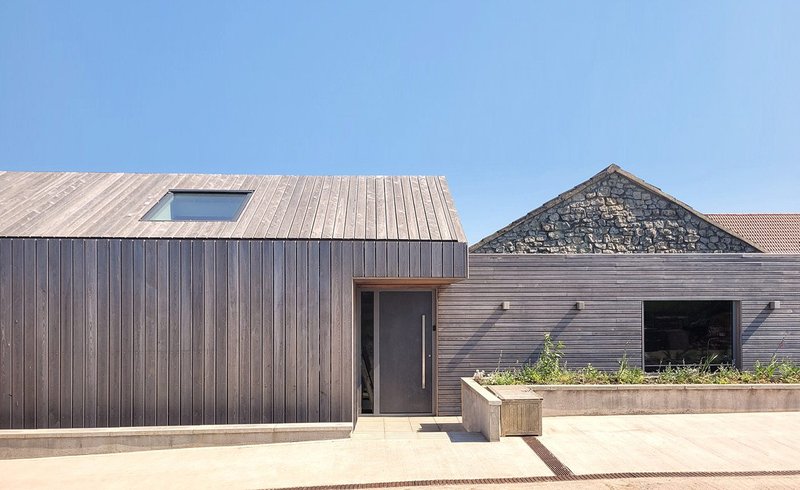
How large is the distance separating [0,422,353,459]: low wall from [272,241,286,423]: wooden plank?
0.33 m

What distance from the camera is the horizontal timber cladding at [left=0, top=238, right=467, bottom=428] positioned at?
6750 millimetres

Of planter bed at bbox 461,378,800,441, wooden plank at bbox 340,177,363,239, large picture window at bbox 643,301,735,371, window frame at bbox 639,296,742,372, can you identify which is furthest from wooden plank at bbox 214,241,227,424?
large picture window at bbox 643,301,735,371

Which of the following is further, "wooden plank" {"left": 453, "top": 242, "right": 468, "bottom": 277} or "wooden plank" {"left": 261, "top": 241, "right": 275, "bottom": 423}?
"wooden plank" {"left": 453, "top": 242, "right": 468, "bottom": 277}

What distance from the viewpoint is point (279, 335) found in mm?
6926

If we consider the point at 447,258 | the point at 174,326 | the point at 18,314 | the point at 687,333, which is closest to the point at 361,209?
the point at 447,258

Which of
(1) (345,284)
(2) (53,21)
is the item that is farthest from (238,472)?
(2) (53,21)

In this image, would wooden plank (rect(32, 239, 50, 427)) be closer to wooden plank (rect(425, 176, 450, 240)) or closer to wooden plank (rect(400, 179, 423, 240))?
wooden plank (rect(400, 179, 423, 240))

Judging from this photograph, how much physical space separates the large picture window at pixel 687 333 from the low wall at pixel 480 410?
3.47 metres

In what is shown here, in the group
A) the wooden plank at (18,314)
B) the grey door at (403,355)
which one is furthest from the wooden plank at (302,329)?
the wooden plank at (18,314)

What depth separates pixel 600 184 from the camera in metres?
11.0

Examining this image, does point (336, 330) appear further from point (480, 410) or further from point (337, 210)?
point (480, 410)

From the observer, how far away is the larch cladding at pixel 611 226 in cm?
1084

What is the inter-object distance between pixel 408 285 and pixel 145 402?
13.7 ft

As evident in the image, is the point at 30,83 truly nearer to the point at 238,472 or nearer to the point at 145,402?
the point at 145,402
